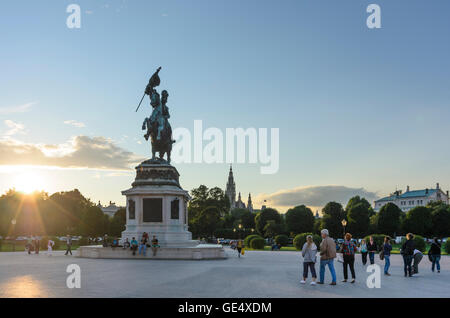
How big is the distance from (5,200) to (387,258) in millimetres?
81083

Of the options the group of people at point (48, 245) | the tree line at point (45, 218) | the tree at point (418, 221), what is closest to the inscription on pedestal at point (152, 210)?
the group of people at point (48, 245)

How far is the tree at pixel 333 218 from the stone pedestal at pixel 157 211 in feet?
184

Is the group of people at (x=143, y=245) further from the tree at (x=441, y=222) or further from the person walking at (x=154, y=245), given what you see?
the tree at (x=441, y=222)

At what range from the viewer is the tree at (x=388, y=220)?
88.4 m

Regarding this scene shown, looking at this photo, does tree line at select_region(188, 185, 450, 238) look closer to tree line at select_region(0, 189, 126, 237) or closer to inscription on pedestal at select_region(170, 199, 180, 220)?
tree line at select_region(0, 189, 126, 237)

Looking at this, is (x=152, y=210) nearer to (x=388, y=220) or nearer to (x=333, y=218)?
(x=333, y=218)

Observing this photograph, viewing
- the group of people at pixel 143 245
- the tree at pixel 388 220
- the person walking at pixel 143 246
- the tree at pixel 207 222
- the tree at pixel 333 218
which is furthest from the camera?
the tree at pixel 207 222

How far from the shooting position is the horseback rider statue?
3559cm

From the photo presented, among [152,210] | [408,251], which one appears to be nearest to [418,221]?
[152,210]
